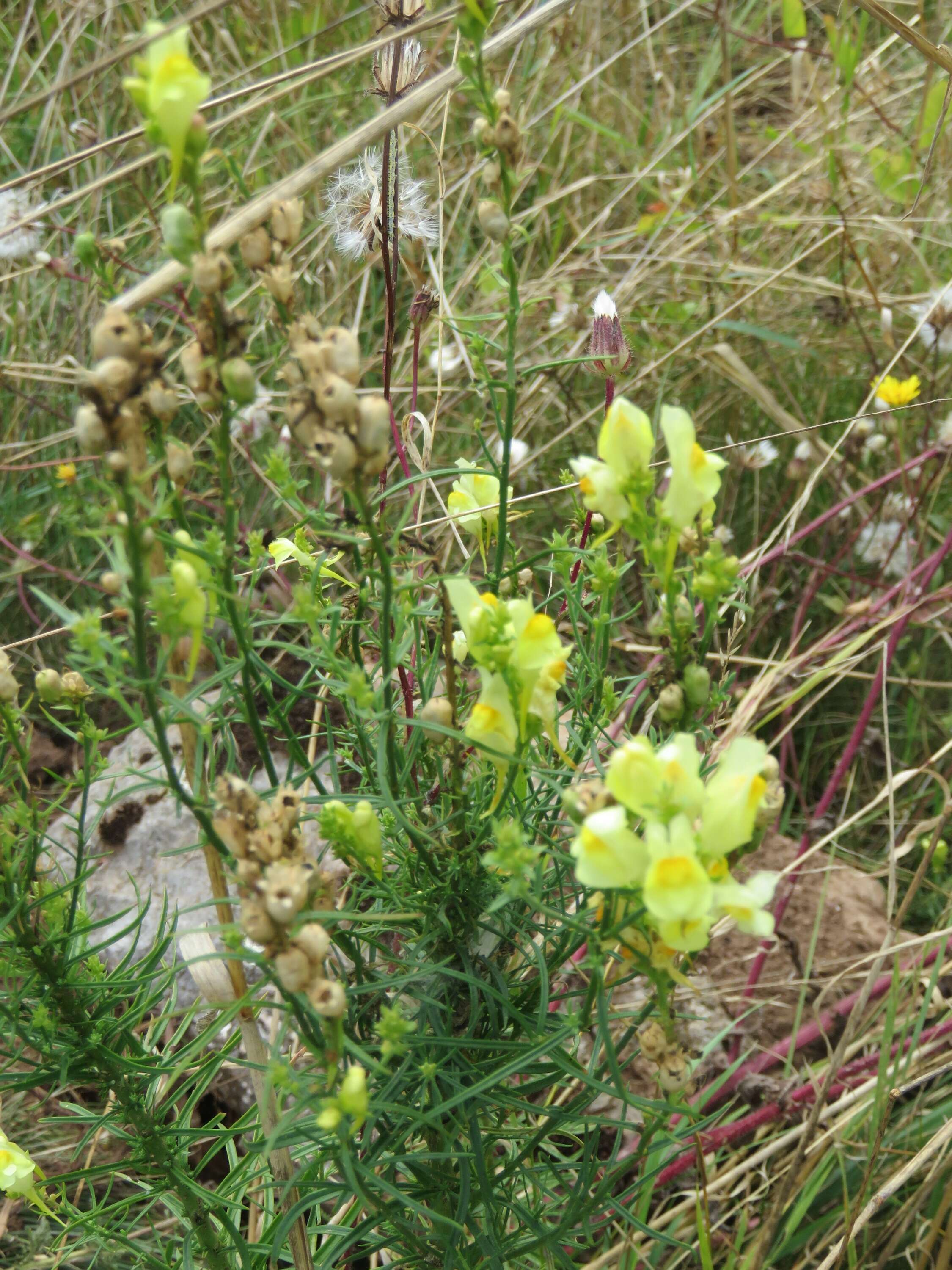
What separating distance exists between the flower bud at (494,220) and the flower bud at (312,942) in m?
0.37

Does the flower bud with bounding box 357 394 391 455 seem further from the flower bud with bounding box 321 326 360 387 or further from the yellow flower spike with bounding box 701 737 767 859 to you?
the yellow flower spike with bounding box 701 737 767 859

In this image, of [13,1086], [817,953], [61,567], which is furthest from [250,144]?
[13,1086]

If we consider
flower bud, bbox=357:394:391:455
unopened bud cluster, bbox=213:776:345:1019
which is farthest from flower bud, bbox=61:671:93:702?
flower bud, bbox=357:394:391:455

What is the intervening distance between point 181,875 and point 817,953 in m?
0.85

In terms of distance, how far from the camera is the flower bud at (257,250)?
58 cm

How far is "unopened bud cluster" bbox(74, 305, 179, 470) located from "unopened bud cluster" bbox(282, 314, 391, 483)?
7cm

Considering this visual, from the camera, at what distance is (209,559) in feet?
1.84

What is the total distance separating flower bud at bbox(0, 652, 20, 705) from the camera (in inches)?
Result: 27.2

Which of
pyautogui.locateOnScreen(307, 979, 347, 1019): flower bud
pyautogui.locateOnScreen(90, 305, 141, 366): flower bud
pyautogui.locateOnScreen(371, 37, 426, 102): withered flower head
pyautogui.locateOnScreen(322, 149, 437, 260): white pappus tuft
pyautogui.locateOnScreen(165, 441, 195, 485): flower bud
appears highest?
pyautogui.locateOnScreen(371, 37, 426, 102): withered flower head

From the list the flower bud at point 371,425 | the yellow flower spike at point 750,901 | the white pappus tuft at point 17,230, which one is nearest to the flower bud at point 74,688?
the flower bud at point 371,425

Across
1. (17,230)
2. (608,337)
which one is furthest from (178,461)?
(17,230)

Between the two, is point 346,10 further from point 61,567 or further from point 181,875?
point 181,875

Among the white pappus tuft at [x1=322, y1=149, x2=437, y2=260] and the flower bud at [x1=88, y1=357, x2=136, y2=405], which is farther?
the white pappus tuft at [x1=322, y1=149, x2=437, y2=260]

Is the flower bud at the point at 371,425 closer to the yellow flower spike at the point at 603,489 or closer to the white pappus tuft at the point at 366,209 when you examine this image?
the yellow flower spike at the point at 603,489
